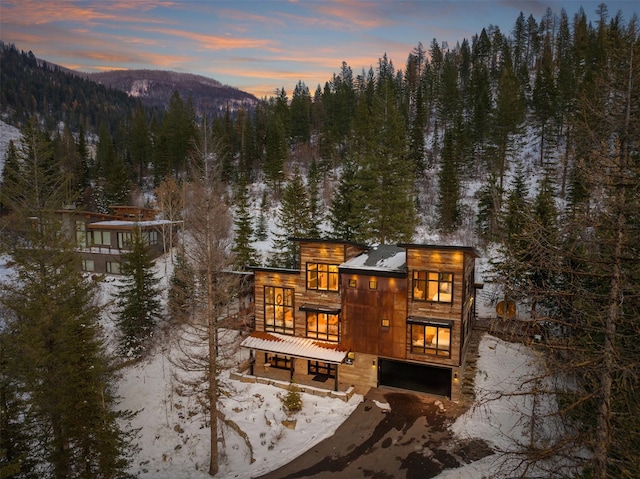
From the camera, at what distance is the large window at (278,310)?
2783 centimetres

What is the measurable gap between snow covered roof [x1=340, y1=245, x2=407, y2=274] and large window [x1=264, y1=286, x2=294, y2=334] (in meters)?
5.02

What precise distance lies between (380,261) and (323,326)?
581 centimetres

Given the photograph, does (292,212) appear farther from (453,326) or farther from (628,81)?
(628,81)

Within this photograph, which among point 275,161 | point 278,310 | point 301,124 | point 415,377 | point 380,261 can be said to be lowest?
point 415,377

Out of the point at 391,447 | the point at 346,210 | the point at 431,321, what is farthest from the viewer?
the point at 346,210

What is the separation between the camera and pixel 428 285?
23.9 metres

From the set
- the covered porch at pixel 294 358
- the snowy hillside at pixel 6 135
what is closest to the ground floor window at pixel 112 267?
the covered porch at pixel 294 358

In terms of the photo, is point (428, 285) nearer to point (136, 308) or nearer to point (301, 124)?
point (136, 308)

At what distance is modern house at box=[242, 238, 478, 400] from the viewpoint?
23594mm

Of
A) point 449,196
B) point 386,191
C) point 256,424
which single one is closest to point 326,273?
point 256,424

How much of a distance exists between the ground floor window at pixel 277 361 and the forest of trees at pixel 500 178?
948 centimetres

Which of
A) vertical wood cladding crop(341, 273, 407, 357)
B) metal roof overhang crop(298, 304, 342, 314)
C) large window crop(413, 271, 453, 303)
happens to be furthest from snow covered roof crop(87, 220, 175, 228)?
large window crop(413, 271, 453, 303)

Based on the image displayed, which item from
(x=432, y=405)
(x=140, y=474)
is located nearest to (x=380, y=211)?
(x=432, y=405)

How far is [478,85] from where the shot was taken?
7212cm
